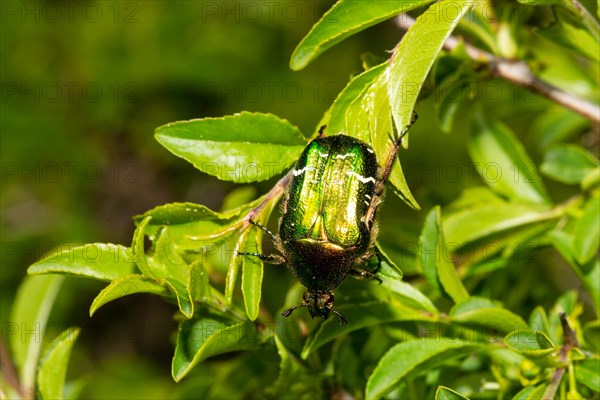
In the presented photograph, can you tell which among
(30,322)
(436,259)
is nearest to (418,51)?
→ (436,259)

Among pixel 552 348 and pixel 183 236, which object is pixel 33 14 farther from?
pixel 552 348

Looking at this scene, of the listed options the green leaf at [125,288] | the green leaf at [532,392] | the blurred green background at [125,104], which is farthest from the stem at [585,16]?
the blurred green background at [125,104]

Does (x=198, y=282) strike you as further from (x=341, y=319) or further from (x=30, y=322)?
(x=30, y=322)

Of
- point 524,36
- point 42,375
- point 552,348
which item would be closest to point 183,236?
point 42,375

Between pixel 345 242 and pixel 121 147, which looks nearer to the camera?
pixel 345 242

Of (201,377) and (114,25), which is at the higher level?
(114,25)

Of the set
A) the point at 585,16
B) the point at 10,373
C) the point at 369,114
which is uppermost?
the point at 585,16

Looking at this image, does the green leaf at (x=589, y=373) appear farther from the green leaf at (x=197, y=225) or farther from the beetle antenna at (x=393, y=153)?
the green leaf at (x=197, y=225)
